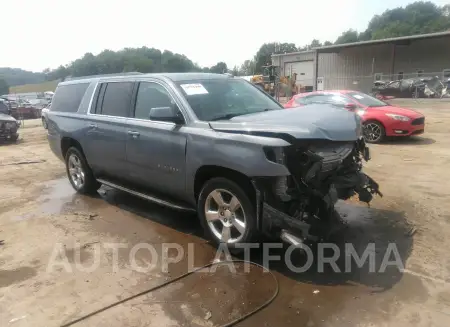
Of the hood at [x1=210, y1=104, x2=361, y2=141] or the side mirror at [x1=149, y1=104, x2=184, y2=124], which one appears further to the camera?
the side mirror at [x1=149, y1=104, x2=184, y2=124]

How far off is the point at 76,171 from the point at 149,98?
8.07 feet

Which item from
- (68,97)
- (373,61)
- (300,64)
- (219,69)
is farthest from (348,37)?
Answer: (68,97)

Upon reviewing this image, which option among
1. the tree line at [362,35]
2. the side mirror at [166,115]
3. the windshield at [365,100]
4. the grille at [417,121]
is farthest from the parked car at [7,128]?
the tree line at [362,35]

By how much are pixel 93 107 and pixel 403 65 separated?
36.8m

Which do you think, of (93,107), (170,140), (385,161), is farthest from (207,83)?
(385,161)

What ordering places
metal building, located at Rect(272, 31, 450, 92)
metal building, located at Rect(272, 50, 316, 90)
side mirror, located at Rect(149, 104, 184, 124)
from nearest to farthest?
side mirror, located at Rect(149, 104, 184, 124) < metal building, located at Rect(272, 31, 450, 92) < metal building, located at Rect(272, 50, 316, 90)

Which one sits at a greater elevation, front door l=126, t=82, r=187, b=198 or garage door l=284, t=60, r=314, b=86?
garage door l=284, t=60, r=314, b=86

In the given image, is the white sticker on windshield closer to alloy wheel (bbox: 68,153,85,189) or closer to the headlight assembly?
alloy wheel (bbox: 68,153,85,189)

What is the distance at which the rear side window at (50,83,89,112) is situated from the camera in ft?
20.3

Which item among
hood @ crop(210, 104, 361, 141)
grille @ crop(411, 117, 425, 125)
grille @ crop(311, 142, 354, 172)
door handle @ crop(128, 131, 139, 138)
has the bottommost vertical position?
grille @ crop(411, 117, 425, 125)

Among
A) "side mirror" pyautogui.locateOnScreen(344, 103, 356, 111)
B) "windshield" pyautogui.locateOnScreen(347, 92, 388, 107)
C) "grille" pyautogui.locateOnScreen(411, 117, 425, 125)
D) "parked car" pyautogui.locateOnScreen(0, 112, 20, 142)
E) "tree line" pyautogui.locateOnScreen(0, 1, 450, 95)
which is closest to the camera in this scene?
"grille" pyautogui.locateOnScreen(411, 117, 425, 125)

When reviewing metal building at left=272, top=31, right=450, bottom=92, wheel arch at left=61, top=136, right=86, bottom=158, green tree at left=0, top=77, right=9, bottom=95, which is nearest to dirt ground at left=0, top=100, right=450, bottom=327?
wheel arch at left=61, top=136, right=86, bottom=158

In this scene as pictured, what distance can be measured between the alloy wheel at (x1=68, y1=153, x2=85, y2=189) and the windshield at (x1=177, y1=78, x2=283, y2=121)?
2.68 meters

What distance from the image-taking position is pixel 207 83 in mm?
4895
